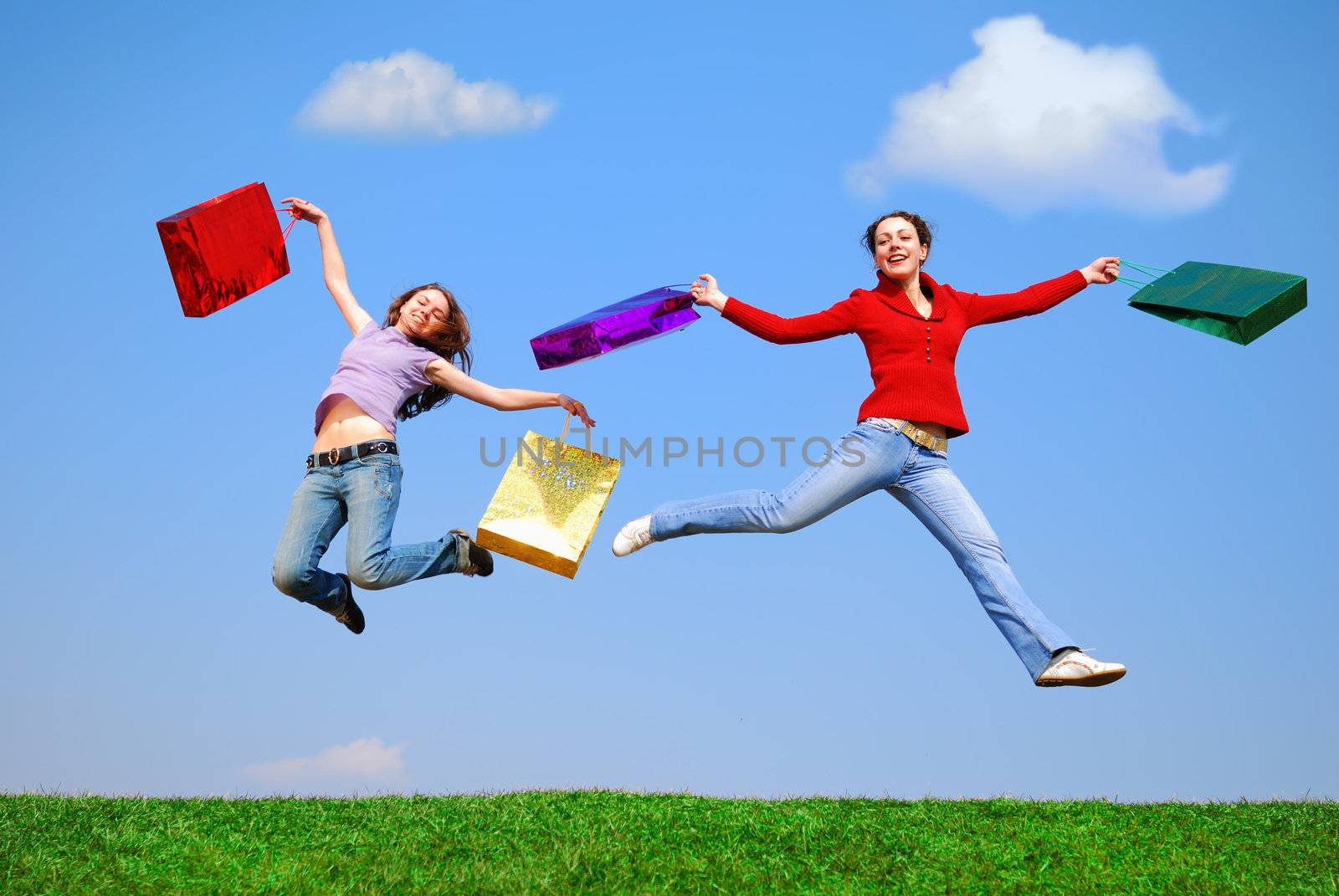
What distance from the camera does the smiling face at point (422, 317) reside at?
6551 mm

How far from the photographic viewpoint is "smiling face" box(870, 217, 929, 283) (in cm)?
624

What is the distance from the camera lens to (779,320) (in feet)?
20.0

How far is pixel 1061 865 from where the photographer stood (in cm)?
562

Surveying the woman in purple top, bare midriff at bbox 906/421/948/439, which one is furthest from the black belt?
bare midriff at bbox 906/421/948/439

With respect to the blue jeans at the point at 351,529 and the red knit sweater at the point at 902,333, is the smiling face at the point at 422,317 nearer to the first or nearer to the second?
the blue jeans at the point at 351,529

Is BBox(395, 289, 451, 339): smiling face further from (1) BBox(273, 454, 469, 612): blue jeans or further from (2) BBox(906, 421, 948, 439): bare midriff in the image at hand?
(2) BBox(906, 421, 948, 439): bare midriff

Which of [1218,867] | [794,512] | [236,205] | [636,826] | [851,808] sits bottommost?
[1218,867]

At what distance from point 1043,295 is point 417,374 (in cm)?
348

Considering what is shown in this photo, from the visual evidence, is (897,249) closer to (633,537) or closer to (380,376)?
(633,537)

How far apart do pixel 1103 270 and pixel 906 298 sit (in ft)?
4.26

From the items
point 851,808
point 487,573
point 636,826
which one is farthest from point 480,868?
point 851,808

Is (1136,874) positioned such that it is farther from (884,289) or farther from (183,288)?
(183,288)

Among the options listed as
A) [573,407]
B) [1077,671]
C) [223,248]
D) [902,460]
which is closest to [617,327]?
[573,407]

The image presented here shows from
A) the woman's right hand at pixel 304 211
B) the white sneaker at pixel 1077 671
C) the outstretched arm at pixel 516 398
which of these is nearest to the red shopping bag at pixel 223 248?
the woman's right hand at pixel 304 211
